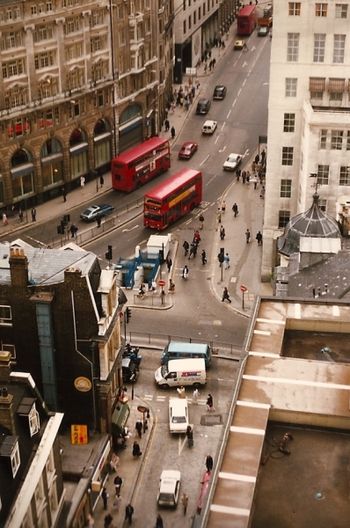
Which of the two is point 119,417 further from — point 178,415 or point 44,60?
point 44,60

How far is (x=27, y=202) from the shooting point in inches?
4811

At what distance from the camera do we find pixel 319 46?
94.1m

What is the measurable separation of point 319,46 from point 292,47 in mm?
2781

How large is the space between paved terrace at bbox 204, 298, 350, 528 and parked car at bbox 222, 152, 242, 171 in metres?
84.9

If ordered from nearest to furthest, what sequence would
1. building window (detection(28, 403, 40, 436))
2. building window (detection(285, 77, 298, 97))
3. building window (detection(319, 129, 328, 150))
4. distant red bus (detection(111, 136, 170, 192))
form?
building window (detection(28, 403, 40, 436))
building window (detection(319, 129, 328, 150))
building window (detection(285, 77, 298, 97))
distant red bus (detection(111, 136, 170, 192))

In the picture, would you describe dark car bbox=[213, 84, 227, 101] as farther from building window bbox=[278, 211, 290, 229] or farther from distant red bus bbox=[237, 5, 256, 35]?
building window bbox=[278, 211, 290, 229]

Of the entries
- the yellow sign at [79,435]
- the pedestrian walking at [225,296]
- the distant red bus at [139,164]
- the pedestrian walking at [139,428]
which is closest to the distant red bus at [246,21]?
the distant red bus at [139,164]

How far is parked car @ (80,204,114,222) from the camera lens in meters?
118

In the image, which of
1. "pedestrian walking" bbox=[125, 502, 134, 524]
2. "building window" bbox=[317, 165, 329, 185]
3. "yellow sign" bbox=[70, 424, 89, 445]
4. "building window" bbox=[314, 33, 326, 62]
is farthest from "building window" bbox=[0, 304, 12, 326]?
"building window" bbox=[314, 33, 326, 62]

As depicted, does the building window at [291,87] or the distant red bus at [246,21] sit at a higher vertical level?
A: the building window at [291,87]

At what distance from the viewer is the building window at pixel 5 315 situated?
228ft

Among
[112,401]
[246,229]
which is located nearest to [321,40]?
[246,229]

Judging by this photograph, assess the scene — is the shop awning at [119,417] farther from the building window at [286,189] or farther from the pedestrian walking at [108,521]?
the building window at [286,189]

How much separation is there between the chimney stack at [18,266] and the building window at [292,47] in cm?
4139
